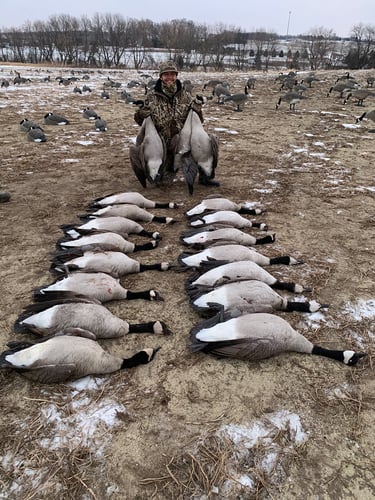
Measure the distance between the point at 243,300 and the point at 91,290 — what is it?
1.35 m

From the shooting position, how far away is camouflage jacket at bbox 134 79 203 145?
18.9 feet

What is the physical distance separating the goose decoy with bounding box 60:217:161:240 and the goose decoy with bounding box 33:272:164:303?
1052mm

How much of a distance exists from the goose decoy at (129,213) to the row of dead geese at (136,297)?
220mm

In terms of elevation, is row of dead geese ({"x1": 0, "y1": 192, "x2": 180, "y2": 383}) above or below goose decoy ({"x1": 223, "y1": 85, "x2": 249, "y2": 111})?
below

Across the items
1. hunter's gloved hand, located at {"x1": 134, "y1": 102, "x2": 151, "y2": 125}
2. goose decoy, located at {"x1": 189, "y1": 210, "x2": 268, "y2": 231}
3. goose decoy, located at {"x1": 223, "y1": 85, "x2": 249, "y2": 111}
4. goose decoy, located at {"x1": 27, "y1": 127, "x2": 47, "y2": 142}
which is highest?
hunter's gloved hand, located at {"x1": 134, "y1": 102, "x2": 151, "y2": 125}

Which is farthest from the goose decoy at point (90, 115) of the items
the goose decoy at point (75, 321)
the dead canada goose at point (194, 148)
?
the goose decoy at point (75, 321)

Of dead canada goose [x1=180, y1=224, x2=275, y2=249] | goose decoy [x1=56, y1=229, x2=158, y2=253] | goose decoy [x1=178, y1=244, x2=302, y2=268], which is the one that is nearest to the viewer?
goose decoy [x1=178, y1=244, x2=302, y2=268]

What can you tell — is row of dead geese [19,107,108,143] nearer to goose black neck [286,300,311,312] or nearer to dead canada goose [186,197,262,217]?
dead canada goose [186,197,262,217]

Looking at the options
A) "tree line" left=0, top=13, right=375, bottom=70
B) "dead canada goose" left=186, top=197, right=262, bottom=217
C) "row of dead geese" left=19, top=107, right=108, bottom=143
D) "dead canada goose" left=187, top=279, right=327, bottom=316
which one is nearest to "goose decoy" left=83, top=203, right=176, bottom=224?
"dead canada goose" left=186, top=197, right=262, bottom=217

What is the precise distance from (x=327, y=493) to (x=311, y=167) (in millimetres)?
6207

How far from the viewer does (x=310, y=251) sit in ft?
14.0

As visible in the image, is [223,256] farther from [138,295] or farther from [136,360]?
[136,360]

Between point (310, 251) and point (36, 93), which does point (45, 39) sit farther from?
point (310, 251)

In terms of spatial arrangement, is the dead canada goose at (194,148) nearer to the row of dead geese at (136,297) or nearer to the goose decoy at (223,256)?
the row of dead geese at (136,297)
